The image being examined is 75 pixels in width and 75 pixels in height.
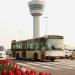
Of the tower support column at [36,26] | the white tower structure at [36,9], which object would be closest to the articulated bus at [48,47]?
the tower support column at [36,26]

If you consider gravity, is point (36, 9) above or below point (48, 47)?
above

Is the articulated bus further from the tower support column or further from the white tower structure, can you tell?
the white tower structure

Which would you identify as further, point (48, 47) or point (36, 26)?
point (36, 26)

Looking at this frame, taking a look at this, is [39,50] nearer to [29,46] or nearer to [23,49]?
[29,46]

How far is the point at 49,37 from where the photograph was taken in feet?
127

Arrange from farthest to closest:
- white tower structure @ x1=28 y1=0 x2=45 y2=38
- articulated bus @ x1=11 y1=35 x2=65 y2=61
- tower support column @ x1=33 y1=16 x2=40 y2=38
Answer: white tower structure @ x1=28 y1=0 x2=45 y2=38, tower support column @ x1=33 y1=16 x2=40 y2=38, articulated bus @ x1=11 y1=35 x2=65 y2=61

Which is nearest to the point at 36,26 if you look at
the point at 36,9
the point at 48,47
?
the point at 36,9

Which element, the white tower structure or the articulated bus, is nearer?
the articulated bus

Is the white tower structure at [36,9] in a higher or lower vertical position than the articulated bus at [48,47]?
higher

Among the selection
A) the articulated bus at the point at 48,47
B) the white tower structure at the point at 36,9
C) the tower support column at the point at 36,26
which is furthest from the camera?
the white tower structure at the point at 36,9

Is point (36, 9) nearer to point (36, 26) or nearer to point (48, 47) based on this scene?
point (36, 26)

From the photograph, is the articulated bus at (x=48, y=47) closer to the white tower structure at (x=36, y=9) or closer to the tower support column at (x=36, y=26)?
the tower support column at (x=36, y=26)

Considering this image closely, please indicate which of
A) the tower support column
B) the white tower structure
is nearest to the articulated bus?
the tower support column

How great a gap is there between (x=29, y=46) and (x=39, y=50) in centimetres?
389
